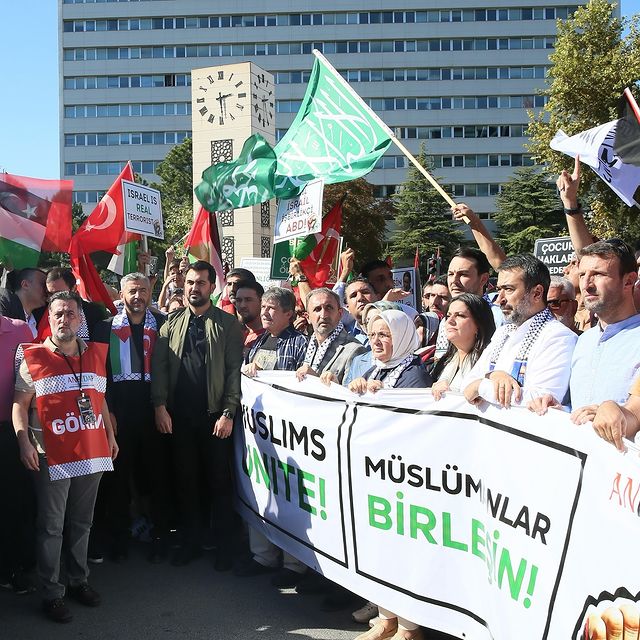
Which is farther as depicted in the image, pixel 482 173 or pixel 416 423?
pixel 482 173

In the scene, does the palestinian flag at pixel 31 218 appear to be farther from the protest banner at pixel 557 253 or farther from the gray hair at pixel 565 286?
the protest banner at pixel 557 253

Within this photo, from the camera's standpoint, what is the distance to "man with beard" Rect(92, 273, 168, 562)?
571 cm

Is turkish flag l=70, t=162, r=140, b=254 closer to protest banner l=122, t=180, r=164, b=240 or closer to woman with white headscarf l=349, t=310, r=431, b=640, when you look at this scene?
protest banner l=122, t=180, r=164, b=240

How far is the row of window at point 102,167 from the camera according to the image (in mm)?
75625

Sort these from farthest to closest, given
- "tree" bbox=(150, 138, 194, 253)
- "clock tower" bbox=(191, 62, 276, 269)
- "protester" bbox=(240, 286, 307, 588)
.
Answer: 1. "tree" bbox=(150, 138, 194, 253)
2. "clock tower" bbox=(191, 62, 276, 269)
3. "protester" bbox=(240, 286, 307, 588)

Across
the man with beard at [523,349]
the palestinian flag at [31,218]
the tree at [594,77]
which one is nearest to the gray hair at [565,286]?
the man with beard at [523,349]

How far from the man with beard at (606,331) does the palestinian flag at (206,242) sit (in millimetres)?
6650

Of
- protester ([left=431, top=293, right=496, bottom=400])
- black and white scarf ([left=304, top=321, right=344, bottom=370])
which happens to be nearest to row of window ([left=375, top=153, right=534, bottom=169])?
black and white scarf ([left=304, top=321, right=344, bottom=370])

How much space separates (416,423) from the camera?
390 centimetres

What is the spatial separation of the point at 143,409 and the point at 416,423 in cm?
260

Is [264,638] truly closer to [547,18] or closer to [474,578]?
[474,578]

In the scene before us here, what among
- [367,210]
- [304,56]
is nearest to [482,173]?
[304,56]

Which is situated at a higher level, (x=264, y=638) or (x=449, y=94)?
(x=449, y=94)

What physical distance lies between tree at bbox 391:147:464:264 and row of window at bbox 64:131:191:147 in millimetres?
28472
